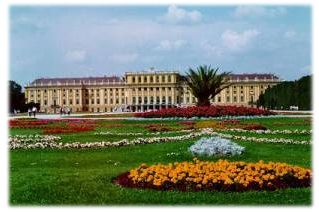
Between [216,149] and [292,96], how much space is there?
131 feet

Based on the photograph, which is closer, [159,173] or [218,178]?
[218,178]

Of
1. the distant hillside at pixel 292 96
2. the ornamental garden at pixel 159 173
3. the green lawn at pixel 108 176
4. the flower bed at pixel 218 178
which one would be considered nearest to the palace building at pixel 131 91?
the distant hillside at pixel 292 96

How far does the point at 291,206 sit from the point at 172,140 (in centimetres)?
791

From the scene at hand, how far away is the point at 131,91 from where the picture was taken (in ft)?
350

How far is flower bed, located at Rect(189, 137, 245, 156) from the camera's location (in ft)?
36.1

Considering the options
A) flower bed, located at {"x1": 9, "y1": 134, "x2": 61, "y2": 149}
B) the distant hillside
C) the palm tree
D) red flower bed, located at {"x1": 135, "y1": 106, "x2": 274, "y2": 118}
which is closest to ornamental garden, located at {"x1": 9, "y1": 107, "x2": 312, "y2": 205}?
flower bed, located at {"x1": 9, "y1": 134, "x2": 61, "y2": 149}

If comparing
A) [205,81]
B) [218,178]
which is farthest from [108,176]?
[205,81]

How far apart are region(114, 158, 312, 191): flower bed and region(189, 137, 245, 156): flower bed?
7.97 ft

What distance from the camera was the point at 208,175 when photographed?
7.95 metres

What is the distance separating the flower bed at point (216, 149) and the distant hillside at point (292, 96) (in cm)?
3189

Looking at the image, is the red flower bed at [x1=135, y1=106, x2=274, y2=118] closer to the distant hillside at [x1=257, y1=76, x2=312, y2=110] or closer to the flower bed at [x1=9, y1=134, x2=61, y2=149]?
the flower bed at [x1=9, y1=134, x2=61, y2=149]

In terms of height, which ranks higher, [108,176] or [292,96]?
[292,96]

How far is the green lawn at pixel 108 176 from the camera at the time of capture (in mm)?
7109

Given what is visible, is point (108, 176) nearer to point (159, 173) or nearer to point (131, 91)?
point (159, 173)
